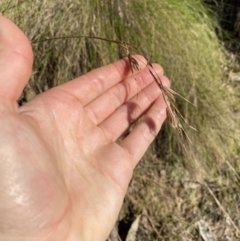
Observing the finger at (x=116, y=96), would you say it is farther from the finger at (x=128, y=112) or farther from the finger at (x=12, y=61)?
the finger at (x=12, y=61)

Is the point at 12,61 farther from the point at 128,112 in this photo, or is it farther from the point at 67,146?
the point at 128,112

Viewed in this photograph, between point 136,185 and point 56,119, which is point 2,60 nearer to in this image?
point 56,119

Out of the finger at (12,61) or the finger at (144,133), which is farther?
the finger at (144,133)

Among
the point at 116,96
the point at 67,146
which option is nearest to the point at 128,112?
the point at 116,96

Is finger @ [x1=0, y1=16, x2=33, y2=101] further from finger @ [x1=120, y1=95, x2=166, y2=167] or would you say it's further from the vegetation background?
the vegetation background

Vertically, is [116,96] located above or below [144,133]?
above

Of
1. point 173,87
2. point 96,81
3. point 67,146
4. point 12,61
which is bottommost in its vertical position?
point 173,87

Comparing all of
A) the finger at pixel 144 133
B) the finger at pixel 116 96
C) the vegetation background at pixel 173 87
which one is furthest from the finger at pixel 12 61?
the vegetation background at pixel 173 87
